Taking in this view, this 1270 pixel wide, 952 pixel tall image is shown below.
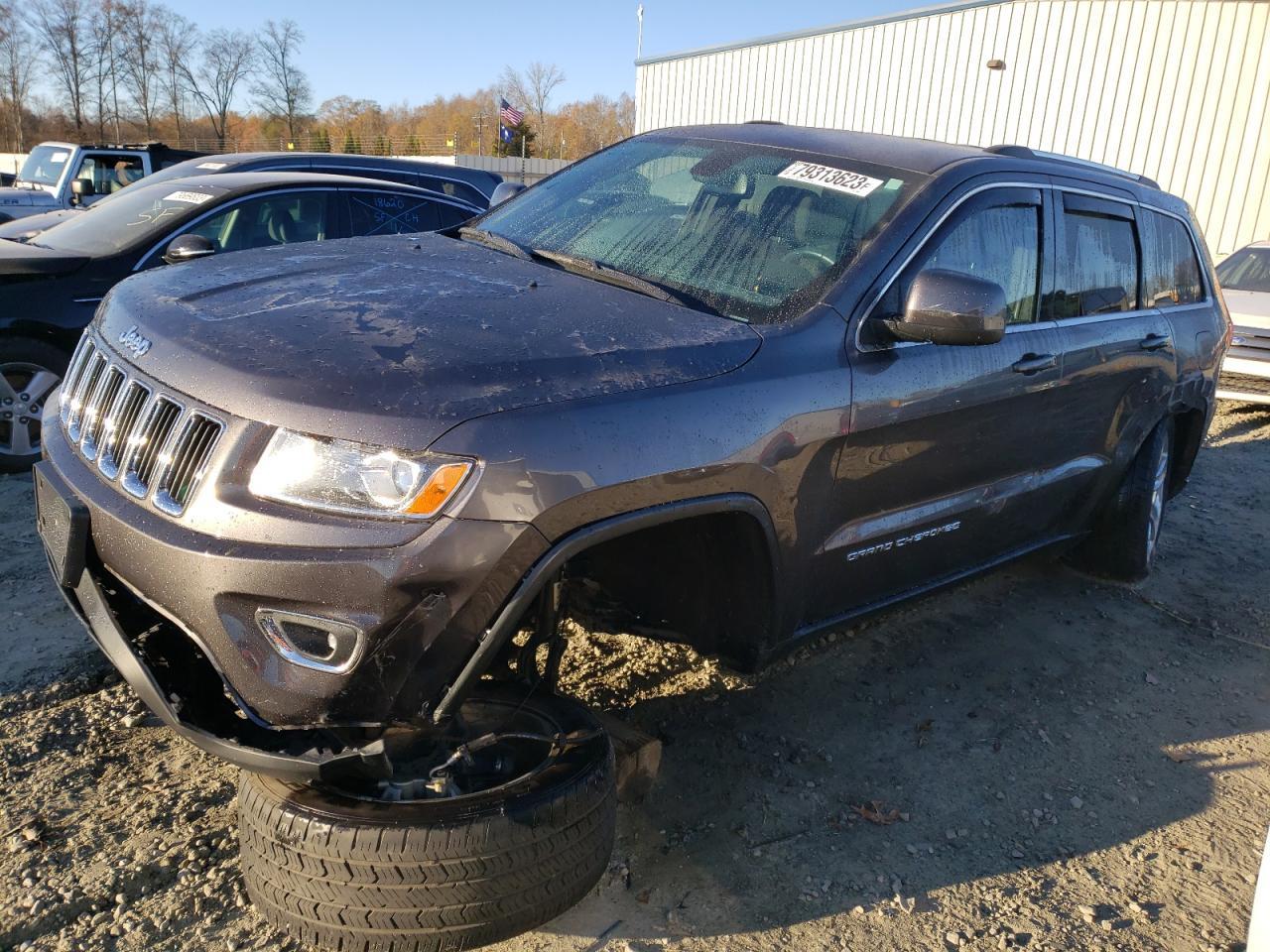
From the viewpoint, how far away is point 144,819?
103 inches

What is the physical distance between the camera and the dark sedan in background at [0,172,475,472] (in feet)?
16.9

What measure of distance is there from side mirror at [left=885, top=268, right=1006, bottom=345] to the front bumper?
4.39ft

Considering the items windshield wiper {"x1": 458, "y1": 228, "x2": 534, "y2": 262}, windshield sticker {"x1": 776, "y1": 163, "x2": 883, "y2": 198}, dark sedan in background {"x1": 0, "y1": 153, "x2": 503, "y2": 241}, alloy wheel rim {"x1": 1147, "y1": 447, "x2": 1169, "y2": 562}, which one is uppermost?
windshield sticker {"x1": 776, "y1": 163, "x2": 883, "y2": 198}

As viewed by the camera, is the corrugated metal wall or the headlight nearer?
the headlight

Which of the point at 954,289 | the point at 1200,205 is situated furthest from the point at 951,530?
the point at 1200,205

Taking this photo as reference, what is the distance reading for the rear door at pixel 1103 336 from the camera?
147 inches

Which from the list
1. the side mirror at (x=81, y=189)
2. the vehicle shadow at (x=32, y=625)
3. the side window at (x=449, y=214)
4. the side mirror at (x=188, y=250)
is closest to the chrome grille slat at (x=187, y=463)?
the vehicle shadow at (x=32, y=625)

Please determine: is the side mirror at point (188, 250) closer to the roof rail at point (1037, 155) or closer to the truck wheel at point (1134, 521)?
the roof rail at point (1037, 155)

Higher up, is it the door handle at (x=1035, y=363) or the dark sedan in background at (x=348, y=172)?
the dark sedan in background at (x=348, y=172)

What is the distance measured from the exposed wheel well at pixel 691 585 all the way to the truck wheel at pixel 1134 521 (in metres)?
2.61

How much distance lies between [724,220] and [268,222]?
157 inches

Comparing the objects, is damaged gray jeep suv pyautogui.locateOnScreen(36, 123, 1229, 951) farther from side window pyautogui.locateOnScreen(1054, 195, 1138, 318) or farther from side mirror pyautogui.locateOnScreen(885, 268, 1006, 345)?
side window pyautogui.locateOnScreen(1054, 195, 1138, 318)

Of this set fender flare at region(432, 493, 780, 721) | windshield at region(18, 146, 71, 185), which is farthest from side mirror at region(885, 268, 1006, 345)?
windshield at region(18, 146, 71, 185)

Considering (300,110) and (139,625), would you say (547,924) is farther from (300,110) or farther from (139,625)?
(300,110)
